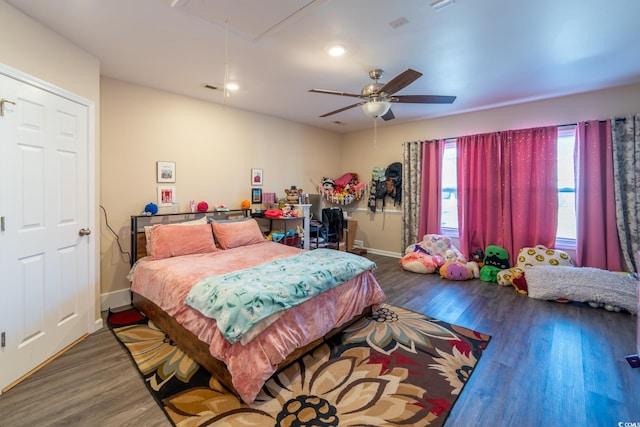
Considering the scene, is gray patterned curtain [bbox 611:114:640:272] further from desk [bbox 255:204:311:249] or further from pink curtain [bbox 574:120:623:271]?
desk [bbox 255:204:311:249]

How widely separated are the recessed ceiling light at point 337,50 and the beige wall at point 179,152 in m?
2.24

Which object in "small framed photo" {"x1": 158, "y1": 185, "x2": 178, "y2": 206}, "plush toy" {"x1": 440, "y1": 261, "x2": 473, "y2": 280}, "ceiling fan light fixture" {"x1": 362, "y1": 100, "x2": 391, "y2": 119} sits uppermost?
"ceiling fan light fixture" {"x1": 362, "y1": 100, "x2": 391, "y2": 119}

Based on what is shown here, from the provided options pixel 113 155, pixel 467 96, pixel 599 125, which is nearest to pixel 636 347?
pixel 599 125

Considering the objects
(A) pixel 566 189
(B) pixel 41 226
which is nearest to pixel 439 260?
(A) pixel 566 189

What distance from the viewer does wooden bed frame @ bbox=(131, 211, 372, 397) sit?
1972 millimetres

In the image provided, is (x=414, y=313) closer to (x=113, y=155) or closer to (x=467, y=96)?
(x=467, y=96)

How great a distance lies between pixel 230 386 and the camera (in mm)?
1880

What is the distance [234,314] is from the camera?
1.79 metres

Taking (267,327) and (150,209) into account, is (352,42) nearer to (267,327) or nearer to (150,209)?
(267,327)

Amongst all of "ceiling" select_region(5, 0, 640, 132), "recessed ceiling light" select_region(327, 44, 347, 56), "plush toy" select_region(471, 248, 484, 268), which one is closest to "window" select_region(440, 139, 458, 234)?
"plush toy" select_region(471, 248, 484, 268)

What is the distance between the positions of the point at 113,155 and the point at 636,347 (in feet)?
18.1

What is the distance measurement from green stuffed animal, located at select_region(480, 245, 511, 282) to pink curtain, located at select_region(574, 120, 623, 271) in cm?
84

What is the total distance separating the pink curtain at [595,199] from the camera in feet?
11.8

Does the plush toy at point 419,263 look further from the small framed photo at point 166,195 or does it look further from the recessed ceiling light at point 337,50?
the small framed photo at point 166,195
